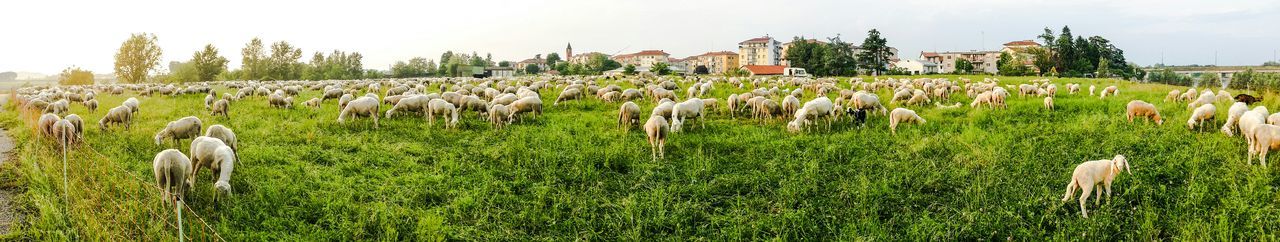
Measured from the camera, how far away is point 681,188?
344 inches

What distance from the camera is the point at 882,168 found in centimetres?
991

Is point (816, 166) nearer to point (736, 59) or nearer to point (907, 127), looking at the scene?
point (907, 127)

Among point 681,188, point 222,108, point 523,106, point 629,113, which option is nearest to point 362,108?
point 523,106

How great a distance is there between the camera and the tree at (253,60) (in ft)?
290

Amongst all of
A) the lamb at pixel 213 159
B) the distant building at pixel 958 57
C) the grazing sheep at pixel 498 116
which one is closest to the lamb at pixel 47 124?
the lamb at pixel 213 159

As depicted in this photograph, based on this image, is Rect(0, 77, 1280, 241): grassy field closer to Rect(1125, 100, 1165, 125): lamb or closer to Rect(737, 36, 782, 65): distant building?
Rect(1125, 100, 1165, 125): lamb

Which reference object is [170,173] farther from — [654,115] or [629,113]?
[629,113]

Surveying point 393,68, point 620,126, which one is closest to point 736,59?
point 393,68

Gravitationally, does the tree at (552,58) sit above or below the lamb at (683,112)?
above

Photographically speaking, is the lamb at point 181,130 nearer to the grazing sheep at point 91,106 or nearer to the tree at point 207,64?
the grazing sheep at point 91,106

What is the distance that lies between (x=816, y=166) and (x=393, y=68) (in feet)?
409

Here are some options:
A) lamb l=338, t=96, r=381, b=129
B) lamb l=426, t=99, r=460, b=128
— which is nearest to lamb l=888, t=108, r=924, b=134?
lamb l=426, t=99, r=460, b=128

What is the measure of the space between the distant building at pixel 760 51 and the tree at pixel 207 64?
106383 millimetres

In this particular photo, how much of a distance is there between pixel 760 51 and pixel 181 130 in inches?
5593
